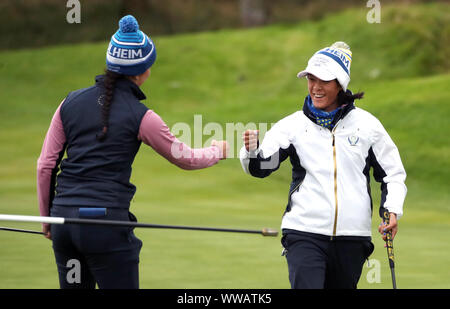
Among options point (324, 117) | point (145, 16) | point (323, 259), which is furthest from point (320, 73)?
point (145, 16)

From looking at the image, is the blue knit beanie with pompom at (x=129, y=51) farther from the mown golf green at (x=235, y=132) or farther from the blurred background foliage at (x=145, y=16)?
the blurred background foliage at (x=145, y=16)

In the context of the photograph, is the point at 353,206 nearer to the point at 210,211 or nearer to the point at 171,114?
the point at 210,211

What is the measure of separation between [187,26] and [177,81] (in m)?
7.83

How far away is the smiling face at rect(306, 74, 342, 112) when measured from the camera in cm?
466

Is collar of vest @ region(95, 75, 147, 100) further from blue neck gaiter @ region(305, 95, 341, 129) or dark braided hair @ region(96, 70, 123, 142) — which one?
blue neck gaiter @ region(305, 95, 341, 129)

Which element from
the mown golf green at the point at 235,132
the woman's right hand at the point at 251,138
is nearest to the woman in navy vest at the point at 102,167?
the woman's right hand at the point at 251,138

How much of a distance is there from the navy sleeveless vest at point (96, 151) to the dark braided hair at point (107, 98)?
2 cm

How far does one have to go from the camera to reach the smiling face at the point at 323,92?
4.66 metres

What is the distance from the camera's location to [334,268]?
4559mm

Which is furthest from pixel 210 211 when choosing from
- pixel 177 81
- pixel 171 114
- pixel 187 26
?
pixel 187 26

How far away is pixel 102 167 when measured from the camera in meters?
4.01

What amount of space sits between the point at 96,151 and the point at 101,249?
43cm

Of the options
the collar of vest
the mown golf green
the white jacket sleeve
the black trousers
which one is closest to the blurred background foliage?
the mown golf green

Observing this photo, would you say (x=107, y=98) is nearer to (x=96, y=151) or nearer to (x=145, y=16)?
(x=96, y=151)
